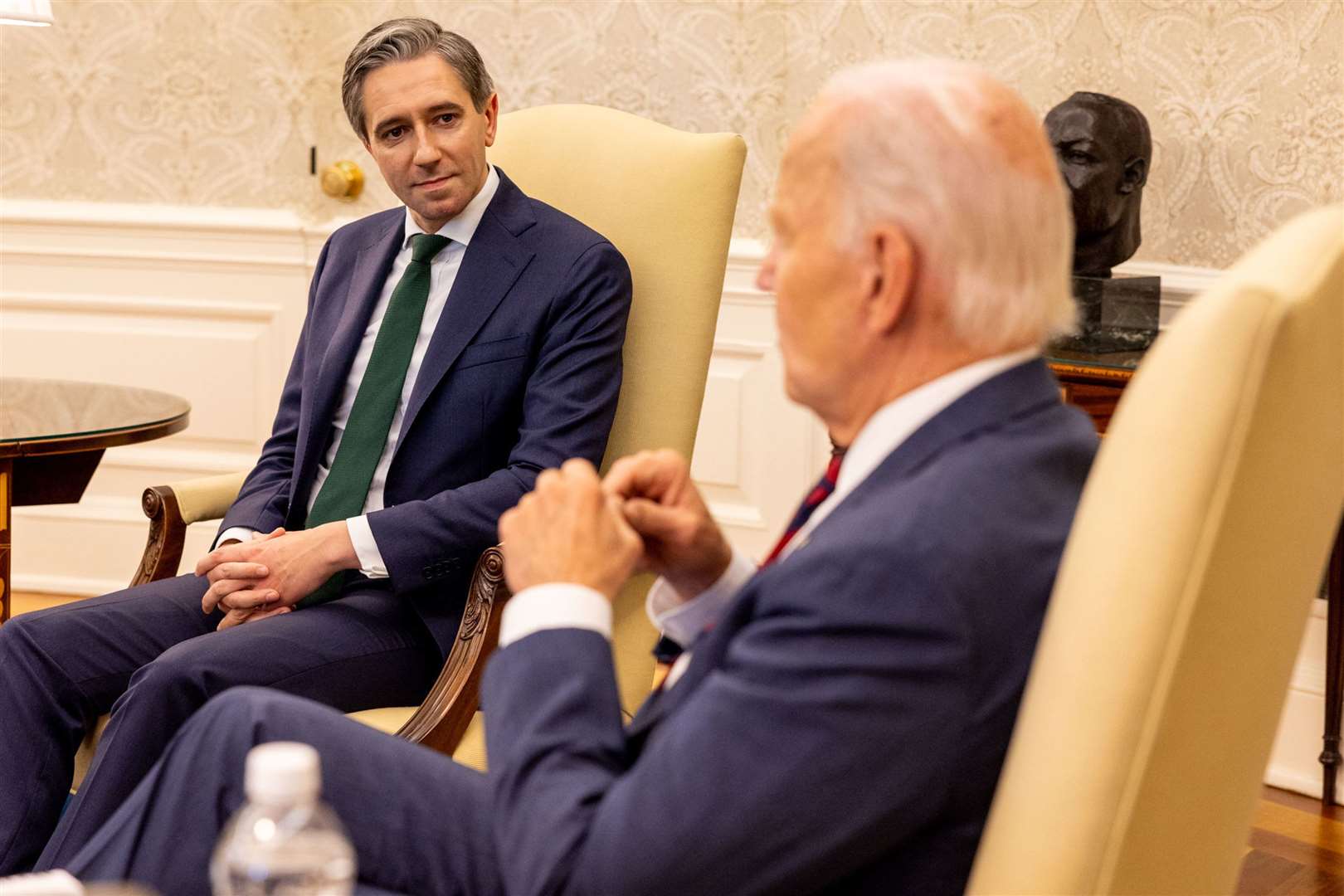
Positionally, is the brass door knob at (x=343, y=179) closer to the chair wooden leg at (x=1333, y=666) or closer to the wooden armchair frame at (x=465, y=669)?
the wooden armchair frame at (x=465, y=669)


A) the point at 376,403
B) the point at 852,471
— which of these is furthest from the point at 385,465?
the point at 852,471

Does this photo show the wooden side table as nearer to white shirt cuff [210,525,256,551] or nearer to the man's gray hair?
the man's gray hair

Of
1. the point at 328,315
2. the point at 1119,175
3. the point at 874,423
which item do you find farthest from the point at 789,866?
the point at 1119,175

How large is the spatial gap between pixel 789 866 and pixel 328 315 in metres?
1.63

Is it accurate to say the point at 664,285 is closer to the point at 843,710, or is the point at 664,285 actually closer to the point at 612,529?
the point at 612,529

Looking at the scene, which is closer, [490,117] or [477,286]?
[477,286]

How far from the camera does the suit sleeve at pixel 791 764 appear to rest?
103 cm

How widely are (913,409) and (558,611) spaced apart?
0.32 metres

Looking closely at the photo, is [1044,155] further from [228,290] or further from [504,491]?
[228,290]

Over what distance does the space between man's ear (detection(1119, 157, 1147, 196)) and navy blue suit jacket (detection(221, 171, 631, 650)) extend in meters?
1.15

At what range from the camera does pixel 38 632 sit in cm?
209

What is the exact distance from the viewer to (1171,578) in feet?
3.33

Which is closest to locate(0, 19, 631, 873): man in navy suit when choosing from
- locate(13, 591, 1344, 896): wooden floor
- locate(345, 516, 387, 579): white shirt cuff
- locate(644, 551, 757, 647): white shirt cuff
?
locate(345, 516, 387, 579): white shirt cuff

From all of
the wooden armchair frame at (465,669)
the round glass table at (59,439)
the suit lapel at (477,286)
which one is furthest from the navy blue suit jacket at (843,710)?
the round glass table at (59,439)
